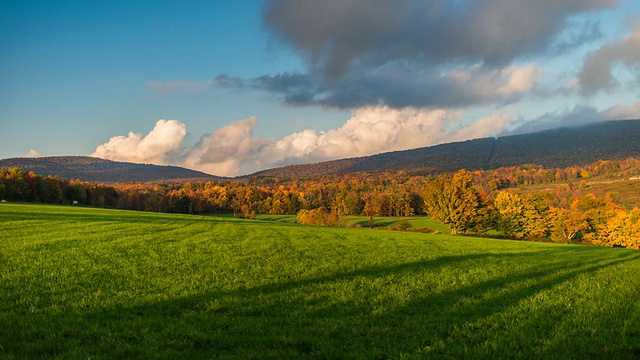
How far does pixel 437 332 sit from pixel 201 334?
5254mm

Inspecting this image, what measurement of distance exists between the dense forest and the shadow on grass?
212 ft

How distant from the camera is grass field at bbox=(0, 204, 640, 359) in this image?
280 inches

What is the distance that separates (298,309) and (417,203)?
152908 millimetres

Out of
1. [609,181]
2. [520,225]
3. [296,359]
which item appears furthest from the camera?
[609,181]

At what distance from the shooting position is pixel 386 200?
15938 centimetres

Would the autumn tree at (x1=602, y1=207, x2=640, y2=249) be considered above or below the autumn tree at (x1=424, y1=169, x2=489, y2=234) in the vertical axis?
below

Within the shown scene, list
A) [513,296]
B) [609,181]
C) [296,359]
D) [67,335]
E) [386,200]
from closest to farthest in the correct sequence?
[296,359] < [67,335] < [513,296] < [386,200] < [609,181]

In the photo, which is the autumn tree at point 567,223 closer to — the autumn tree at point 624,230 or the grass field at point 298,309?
the autumn tree at point 624,230

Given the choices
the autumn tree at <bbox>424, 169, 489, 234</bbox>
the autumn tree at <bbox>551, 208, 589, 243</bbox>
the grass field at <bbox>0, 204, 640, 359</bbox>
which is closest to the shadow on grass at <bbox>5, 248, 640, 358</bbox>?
the grass field at <bbox>0, 204, 640, 359</bbox>

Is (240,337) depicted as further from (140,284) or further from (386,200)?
(386,200)

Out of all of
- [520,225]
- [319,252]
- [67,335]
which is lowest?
[520,225]

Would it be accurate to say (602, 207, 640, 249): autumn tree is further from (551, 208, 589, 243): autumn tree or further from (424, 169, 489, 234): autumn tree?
(424, 169, 489, 234): autumn tree

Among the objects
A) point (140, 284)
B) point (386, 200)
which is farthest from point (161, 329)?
point (386, 200)

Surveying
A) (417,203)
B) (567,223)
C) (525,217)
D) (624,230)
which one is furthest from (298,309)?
(417,203)
